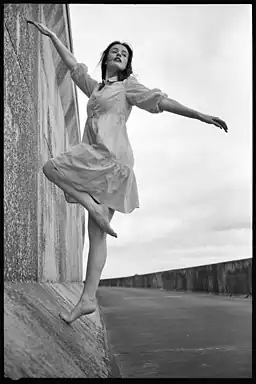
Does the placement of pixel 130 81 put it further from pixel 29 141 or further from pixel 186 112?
pixel 29 141

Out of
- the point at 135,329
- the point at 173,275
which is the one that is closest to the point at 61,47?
the point at 135,329

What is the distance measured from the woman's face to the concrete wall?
18.2 inches

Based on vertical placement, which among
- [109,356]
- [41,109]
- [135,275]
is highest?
[41,109]

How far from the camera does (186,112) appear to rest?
2.27 m

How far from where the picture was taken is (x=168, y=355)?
2490mm

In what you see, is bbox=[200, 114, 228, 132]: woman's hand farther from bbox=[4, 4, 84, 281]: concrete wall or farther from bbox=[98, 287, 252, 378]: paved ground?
bbox=[98, 287, 252, 378]: paved ground

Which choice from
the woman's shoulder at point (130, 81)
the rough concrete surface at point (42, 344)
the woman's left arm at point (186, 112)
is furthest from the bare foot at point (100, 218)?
the woman's shoulder at point (130, 81)

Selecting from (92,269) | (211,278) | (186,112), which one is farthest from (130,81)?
(211,278)

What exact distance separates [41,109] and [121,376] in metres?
1.90

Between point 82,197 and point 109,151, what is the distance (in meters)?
0.25

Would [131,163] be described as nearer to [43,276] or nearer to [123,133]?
[123,133]

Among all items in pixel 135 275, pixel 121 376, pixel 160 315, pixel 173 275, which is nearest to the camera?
pixel 121 376

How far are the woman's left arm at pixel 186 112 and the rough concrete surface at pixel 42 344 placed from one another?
1.05 metres

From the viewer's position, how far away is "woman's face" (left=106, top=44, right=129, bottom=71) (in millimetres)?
2512
